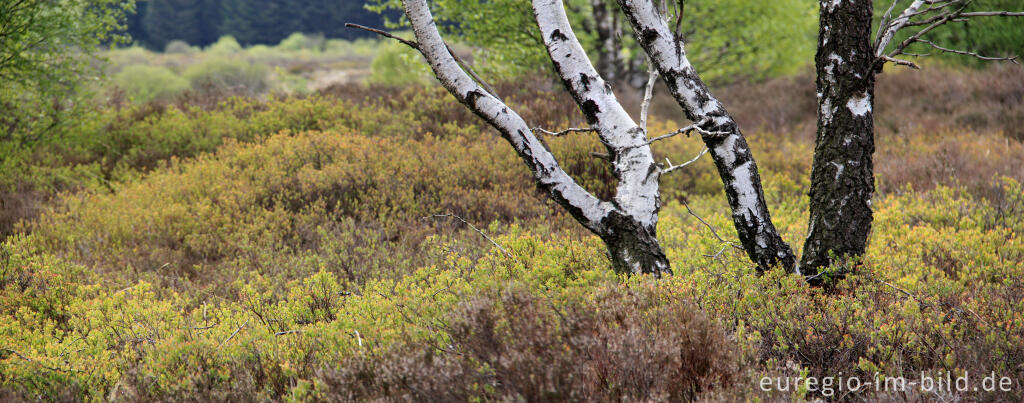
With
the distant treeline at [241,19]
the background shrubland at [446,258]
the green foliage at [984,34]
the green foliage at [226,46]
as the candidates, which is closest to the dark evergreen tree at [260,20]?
the distant treeline at [241,19]

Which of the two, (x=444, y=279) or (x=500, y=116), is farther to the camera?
(x=444, y=279)

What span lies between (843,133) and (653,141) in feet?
3.32

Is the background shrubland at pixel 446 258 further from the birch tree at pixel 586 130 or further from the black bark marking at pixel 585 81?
the black bark marking at pixel 585 81

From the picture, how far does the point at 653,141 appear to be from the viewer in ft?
10.7

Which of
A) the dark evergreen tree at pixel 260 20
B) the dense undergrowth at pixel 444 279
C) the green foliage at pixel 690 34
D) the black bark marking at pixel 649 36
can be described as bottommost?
the dense undergrowth at pixel 444 279

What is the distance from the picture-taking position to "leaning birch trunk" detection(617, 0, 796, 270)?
127 inches

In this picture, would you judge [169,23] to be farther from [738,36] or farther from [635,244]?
[635,244]

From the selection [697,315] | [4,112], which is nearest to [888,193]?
[697,315]

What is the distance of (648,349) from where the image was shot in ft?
7.57

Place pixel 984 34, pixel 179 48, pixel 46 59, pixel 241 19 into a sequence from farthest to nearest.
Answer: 1. pixel 241 19
2. pixel 179 48
3. pixel 984 34
4. pixel 46 59

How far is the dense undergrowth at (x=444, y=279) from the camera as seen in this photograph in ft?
7.97

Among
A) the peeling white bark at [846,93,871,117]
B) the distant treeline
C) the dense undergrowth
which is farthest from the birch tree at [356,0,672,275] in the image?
the distant treeline

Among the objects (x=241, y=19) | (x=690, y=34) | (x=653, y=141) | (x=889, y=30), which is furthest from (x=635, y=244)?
(x=241, y=19)

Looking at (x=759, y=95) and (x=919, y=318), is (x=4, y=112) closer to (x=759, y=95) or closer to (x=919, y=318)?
(x=919, y=318)
